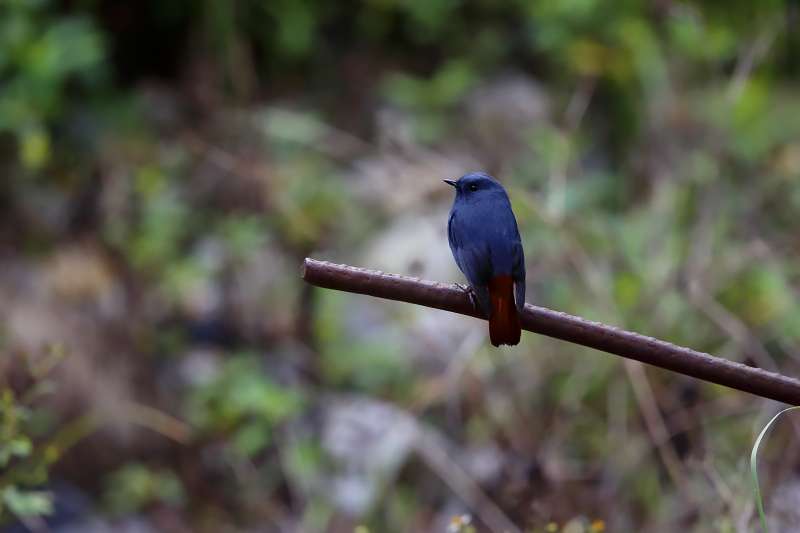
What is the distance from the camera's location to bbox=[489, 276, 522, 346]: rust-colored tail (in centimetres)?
174

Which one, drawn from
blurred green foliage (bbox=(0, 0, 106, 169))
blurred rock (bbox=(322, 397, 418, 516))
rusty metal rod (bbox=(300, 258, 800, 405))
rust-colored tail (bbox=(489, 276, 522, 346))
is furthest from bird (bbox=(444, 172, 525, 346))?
blurred green foliage (bbox=(0, 0, 106, 169))

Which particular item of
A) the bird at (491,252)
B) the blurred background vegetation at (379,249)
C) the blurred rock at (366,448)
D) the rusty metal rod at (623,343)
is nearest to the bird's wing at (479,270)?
the bird at (491,252)

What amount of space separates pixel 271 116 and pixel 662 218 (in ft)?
8.66

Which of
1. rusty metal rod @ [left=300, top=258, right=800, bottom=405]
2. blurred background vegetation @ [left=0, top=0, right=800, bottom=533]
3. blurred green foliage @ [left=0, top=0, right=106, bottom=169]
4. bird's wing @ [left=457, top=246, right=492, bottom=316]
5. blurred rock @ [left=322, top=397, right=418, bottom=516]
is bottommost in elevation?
blurred rock @ [left=322, top=397, right=418, bottom=516]

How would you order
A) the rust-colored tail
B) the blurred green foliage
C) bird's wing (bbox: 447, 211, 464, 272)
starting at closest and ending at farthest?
1. the rust-colored tail
2. bird's wing (bbox: 447, 211, 464, 272)
3. the blurred green foliage

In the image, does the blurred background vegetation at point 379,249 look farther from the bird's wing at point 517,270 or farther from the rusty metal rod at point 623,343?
the rusty metal rod at point 623,343

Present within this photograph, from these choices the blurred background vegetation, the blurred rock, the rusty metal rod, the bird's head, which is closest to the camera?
the rusty metal rod

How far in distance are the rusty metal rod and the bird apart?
0.24 m

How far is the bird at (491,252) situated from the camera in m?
1.76

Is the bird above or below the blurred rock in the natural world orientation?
above

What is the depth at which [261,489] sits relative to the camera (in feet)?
13.3

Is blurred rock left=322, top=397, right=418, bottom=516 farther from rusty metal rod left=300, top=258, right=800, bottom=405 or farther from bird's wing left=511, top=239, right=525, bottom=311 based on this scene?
rusty metal rod left=300, top=258, right=800, bottom=405

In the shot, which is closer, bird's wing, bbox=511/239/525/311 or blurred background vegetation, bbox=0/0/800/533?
bird's wing, bbox=511/239/525/311

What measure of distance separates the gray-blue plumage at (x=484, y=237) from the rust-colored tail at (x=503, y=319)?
0.6 inches
